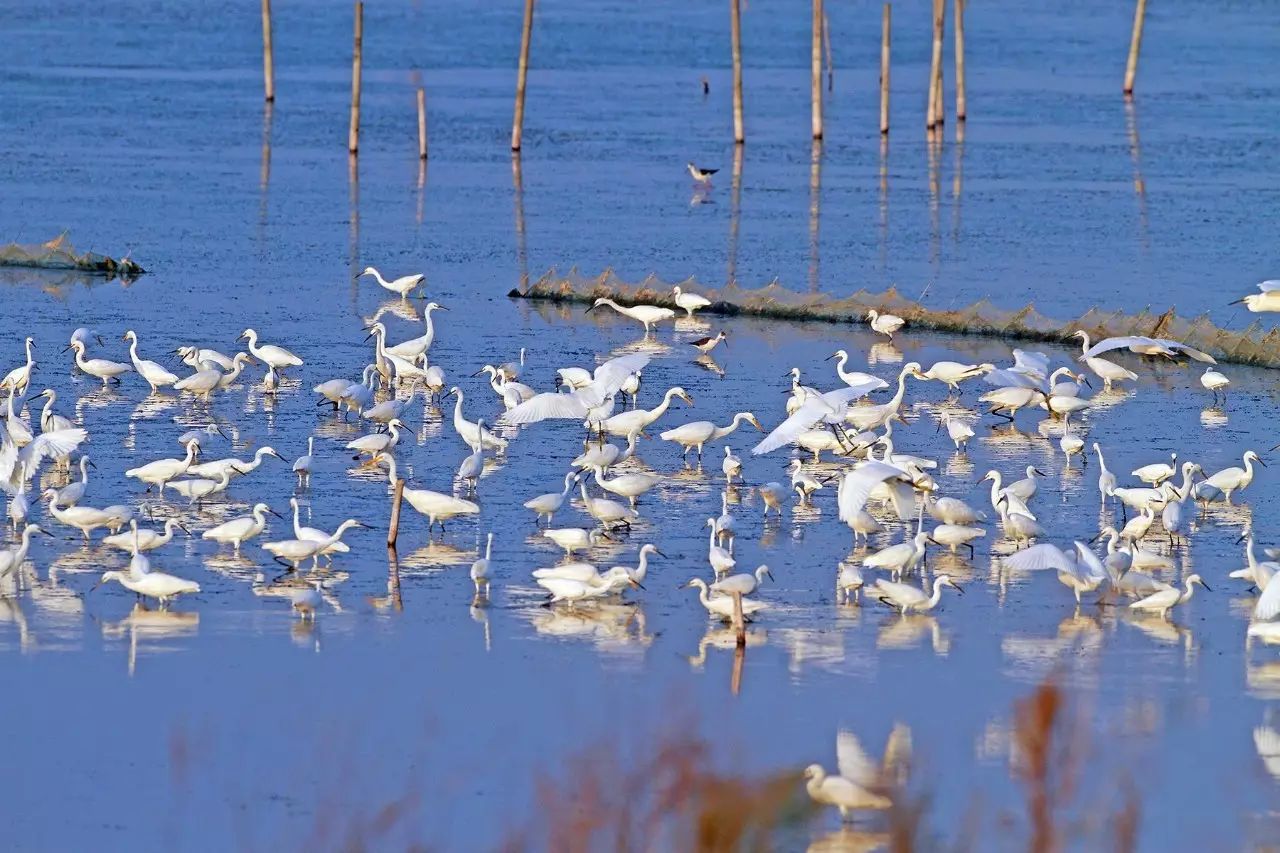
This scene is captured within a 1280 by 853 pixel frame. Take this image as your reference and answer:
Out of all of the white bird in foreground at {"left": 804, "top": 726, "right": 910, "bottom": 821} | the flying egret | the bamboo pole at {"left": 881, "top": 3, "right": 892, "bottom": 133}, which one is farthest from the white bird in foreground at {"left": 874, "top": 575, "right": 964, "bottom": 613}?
the bamboo pole at {"left": 881, "top": 3, "right": 892, "bottom": 133}

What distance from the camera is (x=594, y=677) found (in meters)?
10.8

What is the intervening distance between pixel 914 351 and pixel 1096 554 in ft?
24.2

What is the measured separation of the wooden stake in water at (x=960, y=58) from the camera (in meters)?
37.9

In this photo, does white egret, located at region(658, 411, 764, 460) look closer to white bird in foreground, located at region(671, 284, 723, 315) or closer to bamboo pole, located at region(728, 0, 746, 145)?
white bird in foreground, located at region(671, 284, 723, 315)

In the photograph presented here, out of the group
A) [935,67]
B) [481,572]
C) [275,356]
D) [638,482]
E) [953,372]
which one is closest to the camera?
[481,572]

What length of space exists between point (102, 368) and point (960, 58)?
24649 millimetres

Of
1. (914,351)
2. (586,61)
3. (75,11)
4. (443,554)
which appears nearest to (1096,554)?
(443,554)

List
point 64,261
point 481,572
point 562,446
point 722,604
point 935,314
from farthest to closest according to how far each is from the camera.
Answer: point 64,261, point 935,314, point 562,446, point 481,572, point 722,604

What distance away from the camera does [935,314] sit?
21.2m

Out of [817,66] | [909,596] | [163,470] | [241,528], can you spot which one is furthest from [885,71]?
[909,596]

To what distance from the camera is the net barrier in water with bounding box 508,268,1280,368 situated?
19578 millimetres

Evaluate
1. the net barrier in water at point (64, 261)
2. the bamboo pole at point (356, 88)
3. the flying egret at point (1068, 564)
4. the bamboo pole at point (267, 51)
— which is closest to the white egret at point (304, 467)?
the flying egret at point (1068, 564)

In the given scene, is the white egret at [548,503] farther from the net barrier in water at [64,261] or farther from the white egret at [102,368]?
the net barrier in water at [64,261]

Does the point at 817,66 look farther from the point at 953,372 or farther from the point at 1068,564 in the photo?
the point at 1068,564
